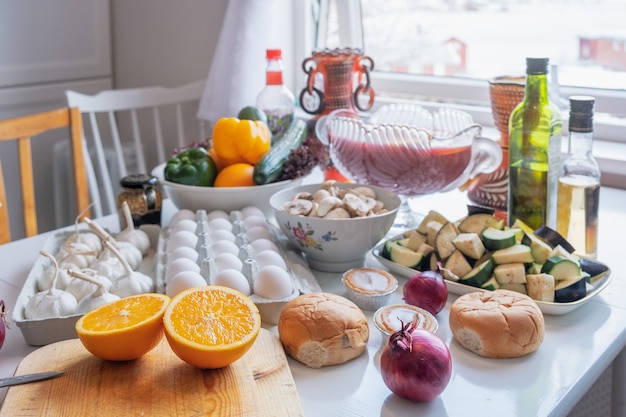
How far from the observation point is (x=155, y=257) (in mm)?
1076

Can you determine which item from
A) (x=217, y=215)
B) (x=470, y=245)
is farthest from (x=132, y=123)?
(x=470, y=245)

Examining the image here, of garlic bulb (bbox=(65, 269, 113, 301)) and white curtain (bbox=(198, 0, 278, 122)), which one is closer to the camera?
garlic bulb (bbox=(65, 269, 113, 301))

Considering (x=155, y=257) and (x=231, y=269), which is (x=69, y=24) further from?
(x=231, y=269)

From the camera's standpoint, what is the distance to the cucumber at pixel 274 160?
1.28 m

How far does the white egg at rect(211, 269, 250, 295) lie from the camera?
2.98ft

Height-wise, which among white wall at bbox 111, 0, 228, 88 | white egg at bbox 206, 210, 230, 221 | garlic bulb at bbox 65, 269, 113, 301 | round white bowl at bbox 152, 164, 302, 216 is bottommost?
garlic bulb at bbox 65, 269, 113, 301

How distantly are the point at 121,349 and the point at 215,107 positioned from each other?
138 cm

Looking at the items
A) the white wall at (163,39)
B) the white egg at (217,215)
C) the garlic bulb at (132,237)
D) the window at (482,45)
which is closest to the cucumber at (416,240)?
the white egg at (217,215)

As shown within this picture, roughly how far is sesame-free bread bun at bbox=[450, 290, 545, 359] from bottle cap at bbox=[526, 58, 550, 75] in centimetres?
40

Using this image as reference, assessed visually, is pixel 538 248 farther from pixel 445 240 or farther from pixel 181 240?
pixel 181 240

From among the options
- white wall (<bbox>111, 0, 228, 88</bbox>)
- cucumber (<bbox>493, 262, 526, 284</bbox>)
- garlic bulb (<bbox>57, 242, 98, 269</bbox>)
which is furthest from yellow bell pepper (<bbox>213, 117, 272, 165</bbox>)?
white wall (<bbox>111, 0, 228, 88</bbox>)

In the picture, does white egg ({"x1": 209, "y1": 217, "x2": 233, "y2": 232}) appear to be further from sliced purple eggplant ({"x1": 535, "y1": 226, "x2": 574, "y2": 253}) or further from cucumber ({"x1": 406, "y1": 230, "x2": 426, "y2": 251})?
sliced purple eggplant ({"x1": 535, "y1": 226, "x2": 574, "y2": 253})

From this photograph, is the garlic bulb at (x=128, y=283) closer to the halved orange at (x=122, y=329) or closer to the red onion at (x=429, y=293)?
the halved orange at (x=122, y=329)

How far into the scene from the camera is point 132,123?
2416 millimetres
